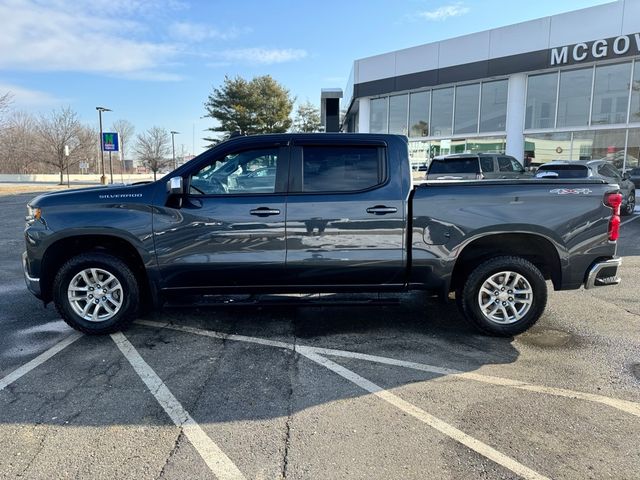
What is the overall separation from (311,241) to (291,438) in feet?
6.59

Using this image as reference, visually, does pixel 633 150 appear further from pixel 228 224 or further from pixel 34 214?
pixel 34 214

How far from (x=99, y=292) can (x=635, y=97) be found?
19.2 m

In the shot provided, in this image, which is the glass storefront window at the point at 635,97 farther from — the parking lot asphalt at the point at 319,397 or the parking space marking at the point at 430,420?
the parking space marking at the point at 430,420

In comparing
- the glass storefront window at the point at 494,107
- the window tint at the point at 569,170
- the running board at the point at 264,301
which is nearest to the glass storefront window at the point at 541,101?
the glass storefront window at the point at 494,107

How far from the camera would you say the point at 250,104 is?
39.2 metres

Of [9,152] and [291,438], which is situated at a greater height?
[9,152]

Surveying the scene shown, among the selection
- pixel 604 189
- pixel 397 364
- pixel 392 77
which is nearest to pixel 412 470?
pixel 397 364

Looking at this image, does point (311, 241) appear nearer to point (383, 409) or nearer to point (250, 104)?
point (383, 409)

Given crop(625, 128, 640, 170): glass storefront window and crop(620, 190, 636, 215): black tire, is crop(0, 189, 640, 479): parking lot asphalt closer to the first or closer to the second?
crop(620, 190, 636, 215): black tire

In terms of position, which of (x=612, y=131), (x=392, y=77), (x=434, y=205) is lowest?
(x=434, y=205)

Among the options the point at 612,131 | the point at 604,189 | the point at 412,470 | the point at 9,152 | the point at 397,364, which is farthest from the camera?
the point at 9,152

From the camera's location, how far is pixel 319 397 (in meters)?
3.57

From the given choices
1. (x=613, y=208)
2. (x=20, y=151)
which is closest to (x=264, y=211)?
(x=613, y=208)

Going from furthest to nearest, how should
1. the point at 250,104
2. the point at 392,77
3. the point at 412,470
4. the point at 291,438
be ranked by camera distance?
the point at 250,104, the point at 392,77, the point at 291,438, the point at 412,470
